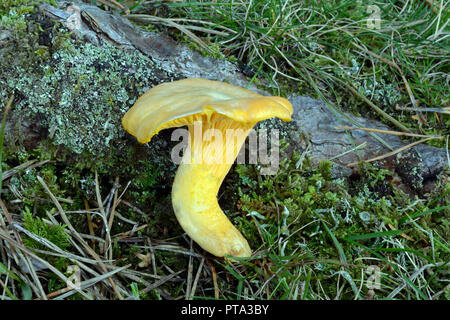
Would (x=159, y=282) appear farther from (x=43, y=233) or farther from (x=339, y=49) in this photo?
(x=339, y=49)

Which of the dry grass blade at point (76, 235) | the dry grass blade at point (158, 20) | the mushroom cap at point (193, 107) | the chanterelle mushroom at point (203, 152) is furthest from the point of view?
the dry grass blade at point (158, 20)

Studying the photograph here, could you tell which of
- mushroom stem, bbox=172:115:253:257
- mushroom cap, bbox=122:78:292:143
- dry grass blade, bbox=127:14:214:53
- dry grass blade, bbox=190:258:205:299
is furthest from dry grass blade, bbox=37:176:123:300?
dry grass blade, bbox=127:14:214:53

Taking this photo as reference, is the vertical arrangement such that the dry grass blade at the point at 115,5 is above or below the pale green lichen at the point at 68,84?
above

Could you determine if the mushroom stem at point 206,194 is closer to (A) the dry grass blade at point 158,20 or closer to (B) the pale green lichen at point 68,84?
(B) the pale green lichen at point 68,84

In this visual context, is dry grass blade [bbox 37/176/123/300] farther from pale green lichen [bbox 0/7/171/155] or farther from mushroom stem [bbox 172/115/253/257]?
mushroom stem [bbox 172/115/253/257]

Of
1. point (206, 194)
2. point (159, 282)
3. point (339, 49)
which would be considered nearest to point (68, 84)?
point (206, 194)

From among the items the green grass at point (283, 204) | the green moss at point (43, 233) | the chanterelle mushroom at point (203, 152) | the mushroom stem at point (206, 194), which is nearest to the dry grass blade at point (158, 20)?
the green grass at point (283, 204)

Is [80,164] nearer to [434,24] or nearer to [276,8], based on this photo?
[276,8]
